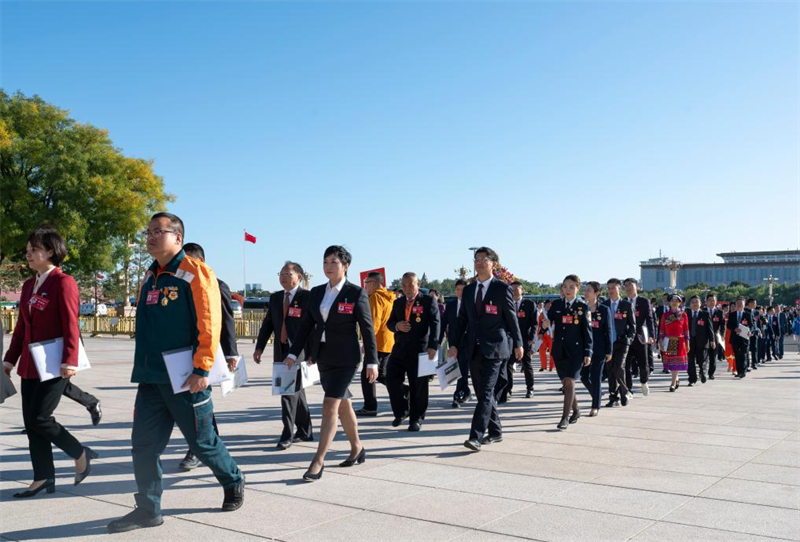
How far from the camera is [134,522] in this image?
4.56m

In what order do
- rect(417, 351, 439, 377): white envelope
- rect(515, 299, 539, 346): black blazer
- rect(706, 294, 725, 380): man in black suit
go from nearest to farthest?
rect(417, 351, 439, 377): white envelope < rect(515, 299, 539, 346): black blazer < rect(706, 294, 725, 380): man in black suit

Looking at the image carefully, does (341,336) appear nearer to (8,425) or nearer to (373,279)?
(373,279)

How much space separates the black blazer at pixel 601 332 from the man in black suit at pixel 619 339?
2.79 feet

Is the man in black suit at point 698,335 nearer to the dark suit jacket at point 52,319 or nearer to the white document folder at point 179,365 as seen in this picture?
the white document folder at point 179,365

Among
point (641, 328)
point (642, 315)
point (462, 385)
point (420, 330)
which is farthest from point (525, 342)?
point (420, 330)

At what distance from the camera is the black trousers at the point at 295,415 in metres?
7.38

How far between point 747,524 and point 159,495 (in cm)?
378

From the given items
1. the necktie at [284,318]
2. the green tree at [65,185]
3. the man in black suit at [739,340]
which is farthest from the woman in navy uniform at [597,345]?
the green tree at [65,185]

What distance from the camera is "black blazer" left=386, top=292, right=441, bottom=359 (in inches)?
352

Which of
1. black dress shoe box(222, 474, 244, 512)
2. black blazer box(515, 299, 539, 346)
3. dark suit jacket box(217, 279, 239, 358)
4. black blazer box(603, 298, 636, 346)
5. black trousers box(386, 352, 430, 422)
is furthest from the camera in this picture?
black blazer box(515, 299, 539, 346)

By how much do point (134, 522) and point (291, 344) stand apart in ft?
9.55

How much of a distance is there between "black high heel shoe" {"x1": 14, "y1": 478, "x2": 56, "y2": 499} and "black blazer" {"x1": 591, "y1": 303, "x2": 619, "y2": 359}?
22.2ft

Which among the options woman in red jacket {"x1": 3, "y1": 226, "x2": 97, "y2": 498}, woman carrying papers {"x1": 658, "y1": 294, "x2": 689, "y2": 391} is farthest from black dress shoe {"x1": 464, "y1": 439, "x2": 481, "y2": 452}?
woman carrying papers {"x1": 658, "y1": 294, "x2": 689, "y2": 391}

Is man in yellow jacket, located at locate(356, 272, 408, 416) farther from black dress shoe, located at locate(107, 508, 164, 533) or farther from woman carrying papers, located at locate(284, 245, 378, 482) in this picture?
black dress shoe, located at locate(107, 508, 164, 533)
